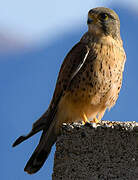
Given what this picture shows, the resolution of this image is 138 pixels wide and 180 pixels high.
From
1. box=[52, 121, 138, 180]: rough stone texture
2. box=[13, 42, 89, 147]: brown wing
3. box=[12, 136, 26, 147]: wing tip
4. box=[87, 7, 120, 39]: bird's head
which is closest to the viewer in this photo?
box=[52, 121, 138, 180]: rough stone texture

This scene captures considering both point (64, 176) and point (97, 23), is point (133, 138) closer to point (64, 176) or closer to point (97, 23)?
point (64, 176)

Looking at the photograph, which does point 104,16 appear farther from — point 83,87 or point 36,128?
point 36,128

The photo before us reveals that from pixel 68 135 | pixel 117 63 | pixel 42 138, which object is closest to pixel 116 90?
pixel 117 63

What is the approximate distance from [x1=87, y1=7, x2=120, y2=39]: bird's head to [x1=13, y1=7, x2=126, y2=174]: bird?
0.01m

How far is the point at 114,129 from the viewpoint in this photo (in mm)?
2768

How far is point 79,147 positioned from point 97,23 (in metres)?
2.11

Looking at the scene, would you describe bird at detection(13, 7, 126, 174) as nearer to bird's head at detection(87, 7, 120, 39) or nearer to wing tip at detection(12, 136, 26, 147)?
bird's head at detection(87, 7, 120, 39)

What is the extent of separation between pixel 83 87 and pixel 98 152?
1.53 metres

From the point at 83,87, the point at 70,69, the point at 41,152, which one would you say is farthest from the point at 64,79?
the point at 41,152

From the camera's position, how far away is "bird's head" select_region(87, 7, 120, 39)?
4551 millimetres

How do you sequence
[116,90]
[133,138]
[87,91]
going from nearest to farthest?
[133,138] < [87,91] < [116,90]

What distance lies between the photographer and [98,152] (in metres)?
2.76

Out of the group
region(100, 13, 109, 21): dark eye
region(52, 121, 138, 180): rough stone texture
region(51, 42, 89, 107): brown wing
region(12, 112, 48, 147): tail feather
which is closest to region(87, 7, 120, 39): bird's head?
region(100, 13, 109, 21): dark eye

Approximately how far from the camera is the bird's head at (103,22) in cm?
455
